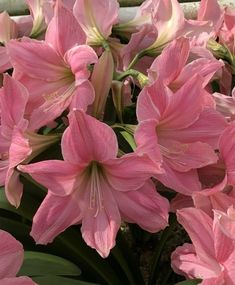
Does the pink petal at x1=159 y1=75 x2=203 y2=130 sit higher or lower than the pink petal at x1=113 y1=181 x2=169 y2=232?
higher

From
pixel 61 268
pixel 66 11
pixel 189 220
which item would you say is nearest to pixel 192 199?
pixel 189 220

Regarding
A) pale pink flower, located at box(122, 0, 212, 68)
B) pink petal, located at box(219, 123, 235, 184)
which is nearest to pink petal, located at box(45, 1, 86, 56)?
pale pink flower, located at box(122, 0, 212, 68)

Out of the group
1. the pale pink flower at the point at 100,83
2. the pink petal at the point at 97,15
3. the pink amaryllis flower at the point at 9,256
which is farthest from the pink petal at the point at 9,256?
the pink petal at the point at 97,15

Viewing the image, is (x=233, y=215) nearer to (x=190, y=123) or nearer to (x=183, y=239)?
(x=190, y=123)

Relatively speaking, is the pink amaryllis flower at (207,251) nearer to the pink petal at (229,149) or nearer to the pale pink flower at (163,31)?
the pink petal at (229,149)

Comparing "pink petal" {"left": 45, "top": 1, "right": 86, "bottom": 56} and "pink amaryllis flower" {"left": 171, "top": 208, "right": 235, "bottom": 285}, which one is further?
"pink petal" {"left": 45, "top": 1, "right": 86, "bottom": 56}

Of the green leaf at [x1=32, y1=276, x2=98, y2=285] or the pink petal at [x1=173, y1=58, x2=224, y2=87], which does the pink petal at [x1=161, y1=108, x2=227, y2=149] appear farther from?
the green leaf at [x1=32, y1=276, x2=98, y2=285]

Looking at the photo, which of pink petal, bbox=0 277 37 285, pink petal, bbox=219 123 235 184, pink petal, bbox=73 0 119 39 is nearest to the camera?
pink petal, bbox=0 277 37 285
